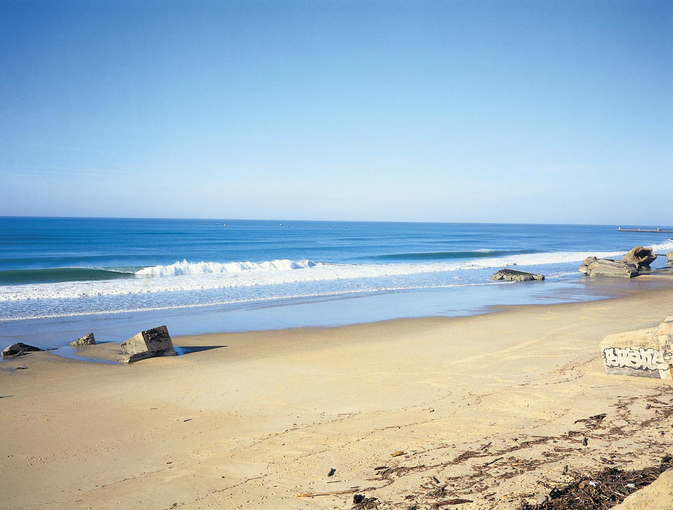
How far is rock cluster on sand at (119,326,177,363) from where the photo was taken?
1063 cm

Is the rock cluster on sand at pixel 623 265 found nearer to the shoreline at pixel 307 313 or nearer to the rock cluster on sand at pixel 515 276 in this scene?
the shoreline at pixel 307 313

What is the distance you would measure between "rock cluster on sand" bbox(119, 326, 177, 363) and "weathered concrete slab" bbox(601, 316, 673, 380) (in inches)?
335

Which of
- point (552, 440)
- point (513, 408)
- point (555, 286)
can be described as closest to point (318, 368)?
point (513, 408)

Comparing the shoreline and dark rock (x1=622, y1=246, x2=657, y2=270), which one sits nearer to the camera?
the shoreline

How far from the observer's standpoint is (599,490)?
13.6 ft

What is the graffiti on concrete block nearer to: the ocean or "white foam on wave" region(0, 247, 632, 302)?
the ocean

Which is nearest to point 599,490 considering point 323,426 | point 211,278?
point 323,426

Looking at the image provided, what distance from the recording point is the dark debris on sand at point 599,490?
394cm

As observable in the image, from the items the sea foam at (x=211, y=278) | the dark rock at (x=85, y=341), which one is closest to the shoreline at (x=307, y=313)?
the dark rock at (x=85, y=341)

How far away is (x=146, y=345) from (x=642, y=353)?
9.20m

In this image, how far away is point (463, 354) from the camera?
34.4ft

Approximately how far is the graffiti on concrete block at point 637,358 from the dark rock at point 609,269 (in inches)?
902

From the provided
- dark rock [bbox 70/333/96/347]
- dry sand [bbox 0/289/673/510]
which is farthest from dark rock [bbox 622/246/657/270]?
dark rock [bbox 70/333/96/347]

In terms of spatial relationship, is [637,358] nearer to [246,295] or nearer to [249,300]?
[249,300]
